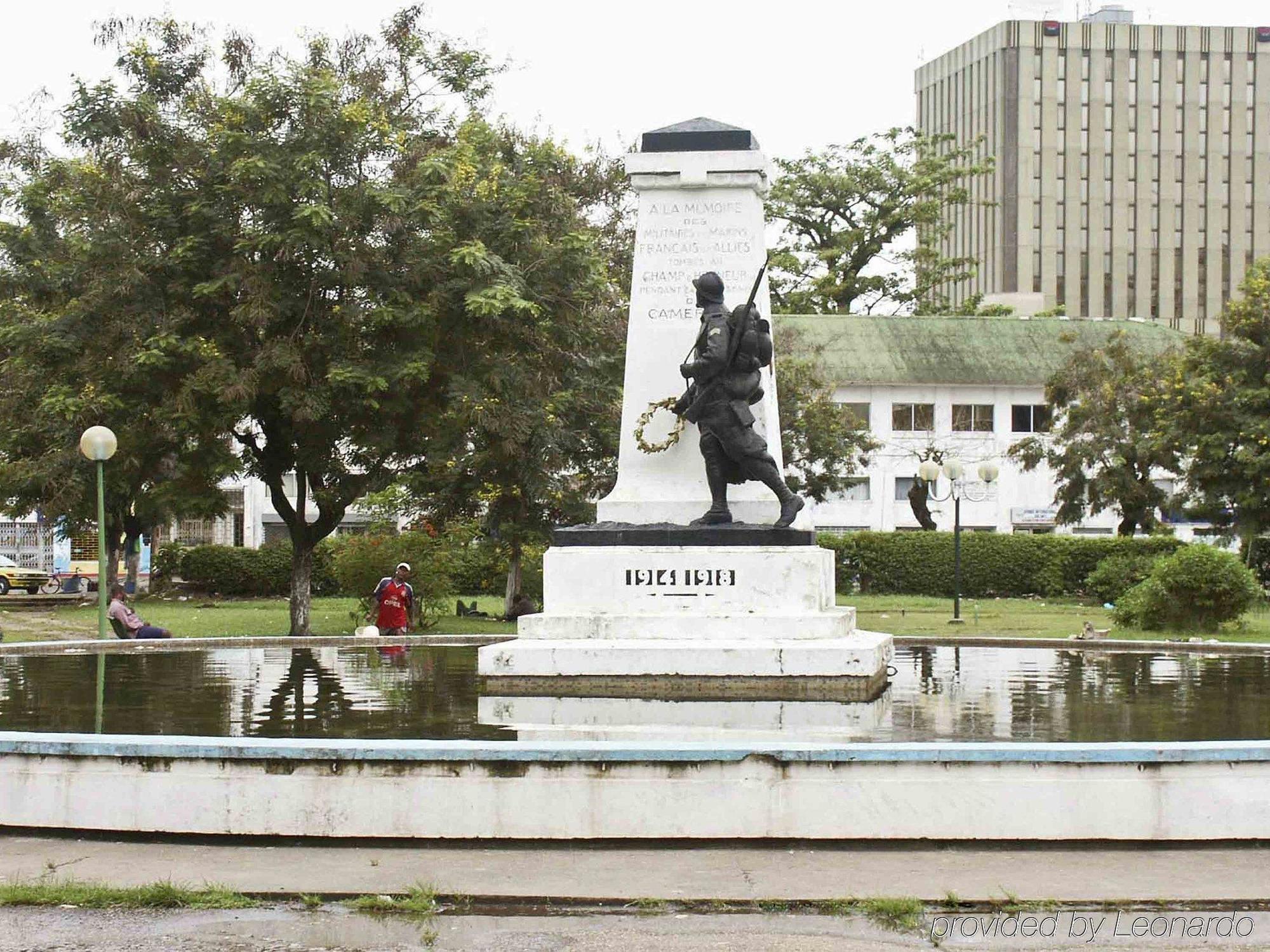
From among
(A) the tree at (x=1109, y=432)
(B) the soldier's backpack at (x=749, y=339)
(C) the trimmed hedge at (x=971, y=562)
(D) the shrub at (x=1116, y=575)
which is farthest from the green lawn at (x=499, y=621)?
(B) the soldier's backpack at (x=749, y=339)

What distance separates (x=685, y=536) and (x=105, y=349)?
14.0 m

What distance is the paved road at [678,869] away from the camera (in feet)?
21.2

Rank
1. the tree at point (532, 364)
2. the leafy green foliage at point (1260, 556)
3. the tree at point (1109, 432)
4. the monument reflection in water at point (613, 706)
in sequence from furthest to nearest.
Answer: the tree at point (1109, 432) → the leafy green foliage at point (1260, 556) → the tree at point (532, 364) → the monument reflection in water at point (613, 706)

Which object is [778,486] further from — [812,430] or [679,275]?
[812,430]

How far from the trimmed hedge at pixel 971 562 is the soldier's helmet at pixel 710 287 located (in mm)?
31396

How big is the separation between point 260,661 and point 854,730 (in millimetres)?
6797

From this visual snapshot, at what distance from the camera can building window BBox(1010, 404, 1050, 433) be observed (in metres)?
57.9

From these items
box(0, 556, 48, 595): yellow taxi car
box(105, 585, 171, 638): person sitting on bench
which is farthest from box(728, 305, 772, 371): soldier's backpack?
box(0, 556, 48, 595): yellow taxi car

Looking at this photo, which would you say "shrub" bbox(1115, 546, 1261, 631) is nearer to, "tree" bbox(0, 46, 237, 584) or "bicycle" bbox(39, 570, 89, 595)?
"tree" bbox(0, 46, 237, 584)

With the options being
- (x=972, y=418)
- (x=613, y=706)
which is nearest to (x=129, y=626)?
(x=613, y=706)

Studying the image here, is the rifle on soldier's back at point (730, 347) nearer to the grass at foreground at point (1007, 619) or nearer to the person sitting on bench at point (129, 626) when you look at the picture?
the grass at foreground at point (1007, 619)

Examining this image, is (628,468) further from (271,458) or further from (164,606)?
(164,606)

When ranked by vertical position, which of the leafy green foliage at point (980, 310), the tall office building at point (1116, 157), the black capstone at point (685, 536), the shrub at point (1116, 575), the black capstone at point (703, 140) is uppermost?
the tall office building at point (1116, 157)

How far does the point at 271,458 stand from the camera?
2505cm
